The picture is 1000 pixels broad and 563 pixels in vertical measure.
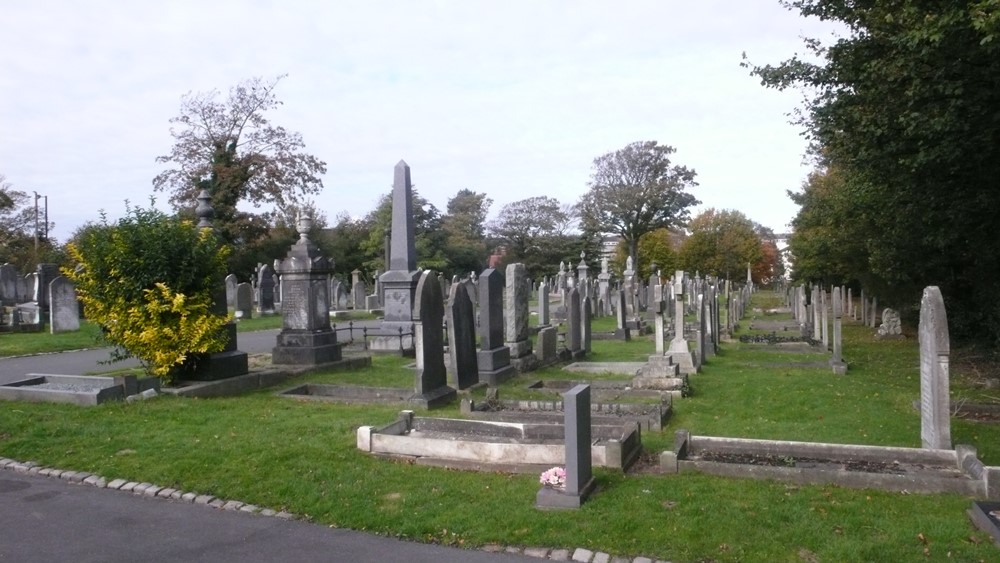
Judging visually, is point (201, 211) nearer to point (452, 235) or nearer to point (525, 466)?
point (525, 466)

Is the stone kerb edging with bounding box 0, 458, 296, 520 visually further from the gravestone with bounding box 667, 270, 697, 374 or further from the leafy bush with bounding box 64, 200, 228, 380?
the gravestone with bounding box 667, 270, 697, 374

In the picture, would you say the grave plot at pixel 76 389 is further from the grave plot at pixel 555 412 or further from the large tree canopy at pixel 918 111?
the large tree canopy at pixel 918 111

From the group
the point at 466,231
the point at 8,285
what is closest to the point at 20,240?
the point at 8,285

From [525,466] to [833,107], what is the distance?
9.06m

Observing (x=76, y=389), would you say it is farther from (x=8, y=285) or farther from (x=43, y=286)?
(x=8, y=285)

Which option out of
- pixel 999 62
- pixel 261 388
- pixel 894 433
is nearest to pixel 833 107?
pixel 999 62

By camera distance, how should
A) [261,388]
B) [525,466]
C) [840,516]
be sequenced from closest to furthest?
[840,516] → [525,466] → [261,388]

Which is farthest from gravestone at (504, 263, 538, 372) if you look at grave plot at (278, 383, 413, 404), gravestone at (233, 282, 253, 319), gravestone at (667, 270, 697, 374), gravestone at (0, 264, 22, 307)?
gravestone at (0, 264, 22, 307)

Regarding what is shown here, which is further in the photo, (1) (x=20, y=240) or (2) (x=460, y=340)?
(1) (x=20, y=240)

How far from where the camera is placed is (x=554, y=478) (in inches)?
259

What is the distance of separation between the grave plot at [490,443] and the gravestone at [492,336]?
4917mm

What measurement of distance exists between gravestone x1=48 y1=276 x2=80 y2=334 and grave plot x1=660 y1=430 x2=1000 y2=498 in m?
21.1

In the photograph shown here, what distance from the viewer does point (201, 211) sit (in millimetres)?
13961

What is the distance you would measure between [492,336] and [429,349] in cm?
304
